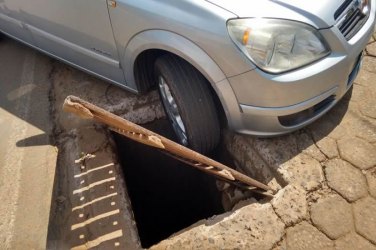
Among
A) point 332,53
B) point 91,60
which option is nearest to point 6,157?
point 91,60

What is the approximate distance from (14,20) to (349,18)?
2.96 metres

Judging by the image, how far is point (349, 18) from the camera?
217cm

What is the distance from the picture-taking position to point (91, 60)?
2.88m

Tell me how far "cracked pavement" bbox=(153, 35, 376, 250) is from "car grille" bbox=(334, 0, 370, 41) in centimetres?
64

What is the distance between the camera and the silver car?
1942mm

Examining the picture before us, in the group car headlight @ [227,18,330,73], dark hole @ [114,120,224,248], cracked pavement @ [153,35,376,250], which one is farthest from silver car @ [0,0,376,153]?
dark hole @ [114,120,224,248]

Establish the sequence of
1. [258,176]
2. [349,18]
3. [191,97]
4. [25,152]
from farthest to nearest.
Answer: [25,152] → [258,176] → [191,97] → [349,18]

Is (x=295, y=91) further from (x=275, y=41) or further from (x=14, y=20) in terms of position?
(x=14, y=20)

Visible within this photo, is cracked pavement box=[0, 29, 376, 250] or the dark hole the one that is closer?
cracked pavement box=[0, 29, 376, 250]

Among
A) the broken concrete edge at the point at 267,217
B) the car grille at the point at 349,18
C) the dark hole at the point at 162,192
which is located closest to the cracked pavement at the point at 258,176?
the broken concrete edge at the point at 267,217

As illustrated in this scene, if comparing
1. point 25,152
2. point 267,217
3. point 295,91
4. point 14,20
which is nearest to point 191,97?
point 295,91

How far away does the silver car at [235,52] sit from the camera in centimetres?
194

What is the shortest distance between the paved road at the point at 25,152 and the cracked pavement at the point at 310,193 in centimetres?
102

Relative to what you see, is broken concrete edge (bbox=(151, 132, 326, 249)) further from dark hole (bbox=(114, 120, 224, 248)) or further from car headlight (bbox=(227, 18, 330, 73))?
dark hole (bbox=(114, 120, 224, 248))
